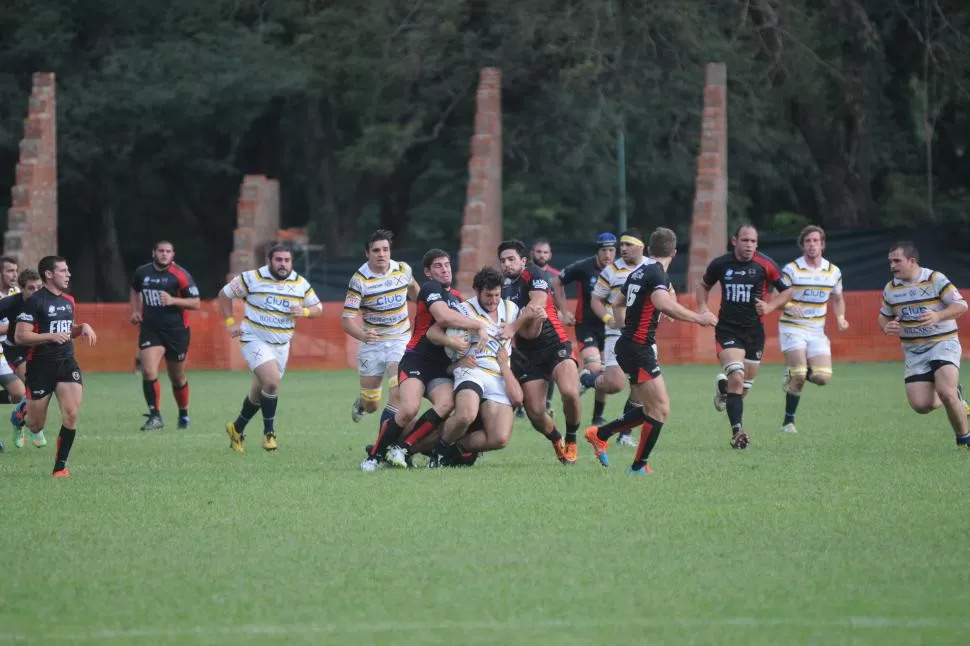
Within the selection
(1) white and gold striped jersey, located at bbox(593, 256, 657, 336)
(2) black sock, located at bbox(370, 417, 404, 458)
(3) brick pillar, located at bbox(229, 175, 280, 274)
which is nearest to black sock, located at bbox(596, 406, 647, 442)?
(2) black sock, located at bbox(370, 417, 404, 458)

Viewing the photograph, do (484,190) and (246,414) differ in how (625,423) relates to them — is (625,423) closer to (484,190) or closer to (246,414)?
(246,414)

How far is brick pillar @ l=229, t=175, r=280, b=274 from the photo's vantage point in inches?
1412

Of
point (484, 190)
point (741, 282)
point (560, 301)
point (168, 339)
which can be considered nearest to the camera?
point (741, 282)

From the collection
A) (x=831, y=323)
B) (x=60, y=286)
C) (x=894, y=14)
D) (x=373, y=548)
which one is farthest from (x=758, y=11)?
(x=373, y=548)

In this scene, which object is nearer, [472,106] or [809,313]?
[809,313]

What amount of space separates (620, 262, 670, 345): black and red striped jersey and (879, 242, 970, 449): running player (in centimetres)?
262

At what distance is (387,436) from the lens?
12617mm

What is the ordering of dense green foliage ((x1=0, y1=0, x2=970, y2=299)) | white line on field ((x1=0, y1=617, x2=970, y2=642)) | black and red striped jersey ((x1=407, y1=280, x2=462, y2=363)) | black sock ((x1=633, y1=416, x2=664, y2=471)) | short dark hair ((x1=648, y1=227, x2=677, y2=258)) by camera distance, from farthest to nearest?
dense green foliage ((x1=0, y1=0, x2=970, y2=299)), short dark hair ((x1=648, y1=227, x2=677, y2=258)), black and red striped jersey ((x1=407, y1=280, x2=462, y2=363)), black sock ((x1=633, y1=416, x2=664, y2=471)), white line on field ((x1=0, y1=617, x2=970, y2=642))

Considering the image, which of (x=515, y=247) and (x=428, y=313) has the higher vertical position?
(x=515, y=247)

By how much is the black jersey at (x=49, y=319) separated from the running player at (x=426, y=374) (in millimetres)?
2560

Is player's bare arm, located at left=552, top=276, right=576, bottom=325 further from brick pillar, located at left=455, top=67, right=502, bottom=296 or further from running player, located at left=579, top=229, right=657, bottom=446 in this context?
brick pillar, located at left=455, top=67, right=502, bottom=296

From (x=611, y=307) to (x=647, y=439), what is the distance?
175 inches

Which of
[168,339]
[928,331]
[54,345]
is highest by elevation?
[928,331]

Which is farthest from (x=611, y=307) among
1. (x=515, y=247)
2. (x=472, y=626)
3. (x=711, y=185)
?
(x=711, y=185)
